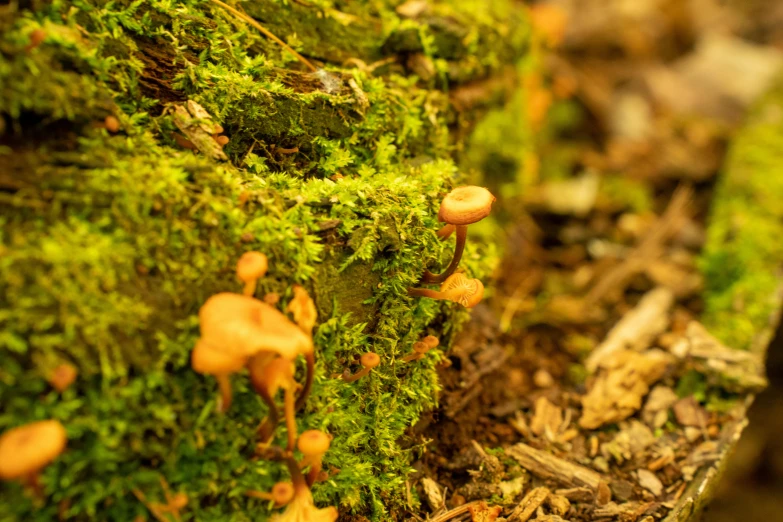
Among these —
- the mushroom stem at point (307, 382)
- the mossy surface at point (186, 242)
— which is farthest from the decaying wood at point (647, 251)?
the mushroom stem at point (307, 382)

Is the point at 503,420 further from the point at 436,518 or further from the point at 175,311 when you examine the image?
the point at 175,311

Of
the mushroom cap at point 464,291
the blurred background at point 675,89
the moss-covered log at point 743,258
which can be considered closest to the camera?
the mushroom cap at point 464,291

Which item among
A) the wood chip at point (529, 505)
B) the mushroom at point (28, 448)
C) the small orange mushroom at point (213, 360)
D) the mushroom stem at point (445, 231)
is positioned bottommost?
the wood chip at point (529, 505)

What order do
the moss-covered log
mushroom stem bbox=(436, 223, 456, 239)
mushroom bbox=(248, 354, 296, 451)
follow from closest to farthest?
mushroom bbox=(248, 354, 296, 451) → mushroom stem bbox=(436, 223, 456, 239) → the moss-covered log

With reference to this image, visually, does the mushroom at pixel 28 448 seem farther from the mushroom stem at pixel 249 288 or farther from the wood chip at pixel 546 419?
the wood chip at pixel 546 419

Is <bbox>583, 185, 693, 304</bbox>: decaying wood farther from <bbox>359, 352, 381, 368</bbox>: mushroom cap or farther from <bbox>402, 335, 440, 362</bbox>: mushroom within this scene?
<bbox>359, 352, 381, 368</bbox>: mushroom cap

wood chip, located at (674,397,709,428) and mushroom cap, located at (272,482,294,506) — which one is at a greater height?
mushroom cap, located at (272,482,294,506)

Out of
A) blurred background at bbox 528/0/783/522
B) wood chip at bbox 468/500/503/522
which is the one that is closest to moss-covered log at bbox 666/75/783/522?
blurred background at bbox 528/0/783/522
